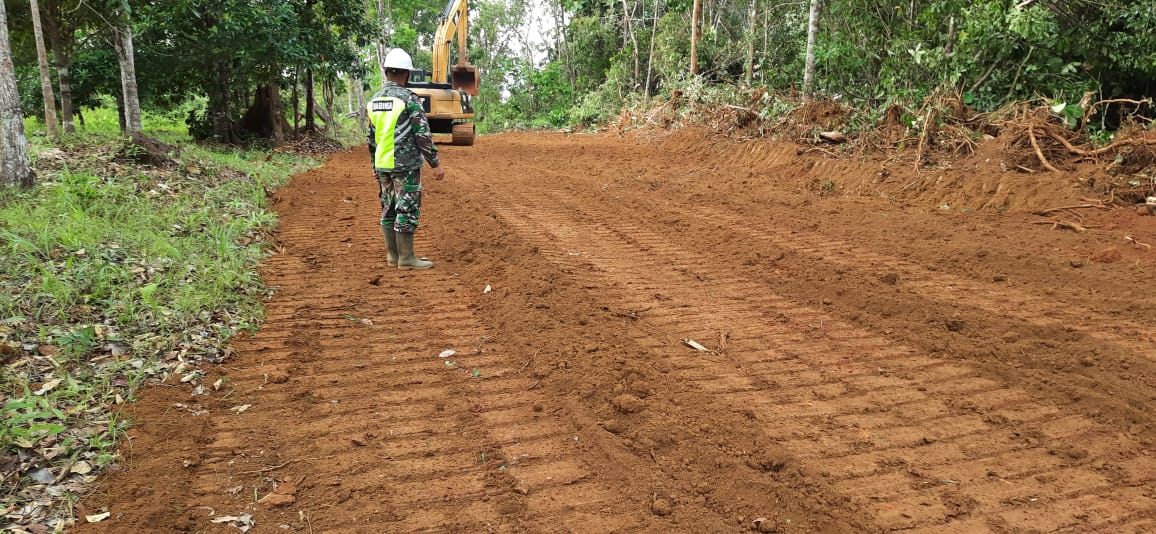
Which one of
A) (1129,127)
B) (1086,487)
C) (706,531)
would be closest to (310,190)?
(706,531)

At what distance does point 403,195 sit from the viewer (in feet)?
19.0

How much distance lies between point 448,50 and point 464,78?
0.92 m

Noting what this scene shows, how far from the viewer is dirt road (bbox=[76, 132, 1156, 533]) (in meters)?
2.65

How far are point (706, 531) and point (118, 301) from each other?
13.5 ft

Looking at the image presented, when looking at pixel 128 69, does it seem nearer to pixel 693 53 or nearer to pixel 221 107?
pixel 221 107

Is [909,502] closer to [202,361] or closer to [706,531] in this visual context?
[706,531]

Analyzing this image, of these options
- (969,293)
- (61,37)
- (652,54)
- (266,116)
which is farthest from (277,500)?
(652,54)

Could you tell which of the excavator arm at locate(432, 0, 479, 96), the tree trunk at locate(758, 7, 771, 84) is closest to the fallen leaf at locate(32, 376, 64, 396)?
the excavator arm at locate(432, 0, 479, 96)

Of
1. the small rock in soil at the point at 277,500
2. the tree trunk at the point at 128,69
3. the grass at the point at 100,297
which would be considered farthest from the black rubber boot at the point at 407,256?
the tree trunk at the point at 128,69

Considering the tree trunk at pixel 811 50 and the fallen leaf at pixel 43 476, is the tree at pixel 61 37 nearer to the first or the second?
the fallen leaf at pixel 43 476

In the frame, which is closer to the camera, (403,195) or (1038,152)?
(403,195)

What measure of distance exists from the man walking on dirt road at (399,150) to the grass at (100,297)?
123 cm

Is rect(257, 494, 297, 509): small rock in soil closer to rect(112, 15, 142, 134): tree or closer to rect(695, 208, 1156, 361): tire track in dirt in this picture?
rect(695, 208, 1156, 361): tire track in dirt

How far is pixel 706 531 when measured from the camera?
2488 millimetres
